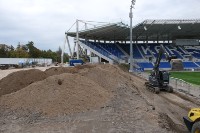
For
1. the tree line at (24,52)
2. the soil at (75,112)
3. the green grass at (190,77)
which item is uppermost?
the tree line at (24,52)

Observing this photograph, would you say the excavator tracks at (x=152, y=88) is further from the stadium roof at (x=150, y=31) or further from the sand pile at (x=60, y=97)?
the stadium roof at (x=150, y=31)

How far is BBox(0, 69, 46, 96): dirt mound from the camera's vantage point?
19.7 m

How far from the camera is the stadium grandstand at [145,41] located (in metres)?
68.3

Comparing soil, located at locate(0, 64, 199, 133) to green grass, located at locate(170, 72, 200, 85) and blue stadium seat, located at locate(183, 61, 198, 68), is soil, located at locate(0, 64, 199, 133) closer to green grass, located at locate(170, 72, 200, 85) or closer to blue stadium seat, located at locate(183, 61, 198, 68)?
green grass, located at locate(170, 72, 200, 85)

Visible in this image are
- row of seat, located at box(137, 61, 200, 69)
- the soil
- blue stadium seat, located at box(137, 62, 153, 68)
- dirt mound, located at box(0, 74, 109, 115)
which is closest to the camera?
the soil

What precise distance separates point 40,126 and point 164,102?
430 inches

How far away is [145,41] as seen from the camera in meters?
84.3

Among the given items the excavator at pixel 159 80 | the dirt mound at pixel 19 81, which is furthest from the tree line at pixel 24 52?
the dirt mound at pixel 19 81

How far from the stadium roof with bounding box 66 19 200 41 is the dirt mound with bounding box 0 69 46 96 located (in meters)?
43.0

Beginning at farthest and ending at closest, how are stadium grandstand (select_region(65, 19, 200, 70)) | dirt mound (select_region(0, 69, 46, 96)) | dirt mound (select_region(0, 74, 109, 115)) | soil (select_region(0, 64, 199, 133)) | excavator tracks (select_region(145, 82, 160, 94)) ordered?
stadium grandstand (select_region(65, 19, 200, 70))
excavator tracks (select_region(145, 82, 160, 94))
dirt mound (select_region(0, 69, 46, 96))
dirt mound (select_region(0, 74, 109, 115))
soil (select_region(0, 64, 199, 133))

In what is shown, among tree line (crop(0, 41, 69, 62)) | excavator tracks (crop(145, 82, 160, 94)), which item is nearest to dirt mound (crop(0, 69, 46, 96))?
excavator tracks (crop(145, 82, 160, 94))

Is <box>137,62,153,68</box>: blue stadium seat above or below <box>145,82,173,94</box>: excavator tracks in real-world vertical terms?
above

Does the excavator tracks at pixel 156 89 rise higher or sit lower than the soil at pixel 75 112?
lower

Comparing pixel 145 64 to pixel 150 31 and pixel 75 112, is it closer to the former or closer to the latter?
pixel 150 31
